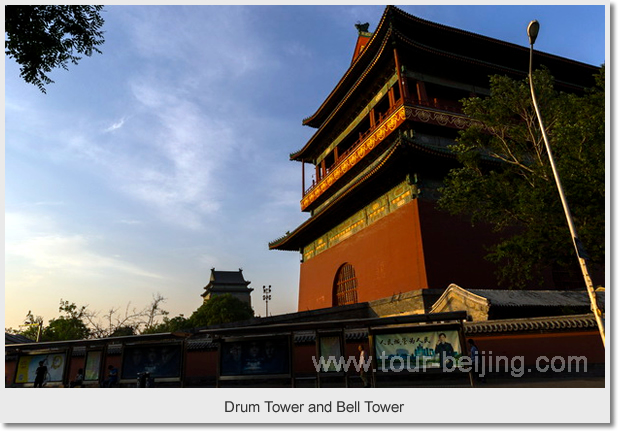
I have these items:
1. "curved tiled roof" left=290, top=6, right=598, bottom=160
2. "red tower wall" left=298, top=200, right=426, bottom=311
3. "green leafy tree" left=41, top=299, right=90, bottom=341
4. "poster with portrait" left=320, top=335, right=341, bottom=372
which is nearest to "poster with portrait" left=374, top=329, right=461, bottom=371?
"poster with portrait" left=320, top=335, right=341, bottom=372

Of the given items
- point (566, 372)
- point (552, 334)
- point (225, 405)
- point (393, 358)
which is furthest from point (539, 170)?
point (225, 405)

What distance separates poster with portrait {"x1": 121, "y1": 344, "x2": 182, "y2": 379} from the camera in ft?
30.5

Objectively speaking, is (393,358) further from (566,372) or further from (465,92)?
(465,92)

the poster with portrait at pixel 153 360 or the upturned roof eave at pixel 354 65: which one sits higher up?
the upturned roof eave at pixel 354 65

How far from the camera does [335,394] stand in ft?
17.6

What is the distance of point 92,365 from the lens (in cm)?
1023

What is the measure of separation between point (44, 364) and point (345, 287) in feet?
39.0

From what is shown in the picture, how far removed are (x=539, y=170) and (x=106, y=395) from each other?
9.95 m

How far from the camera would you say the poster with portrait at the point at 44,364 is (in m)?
10.3

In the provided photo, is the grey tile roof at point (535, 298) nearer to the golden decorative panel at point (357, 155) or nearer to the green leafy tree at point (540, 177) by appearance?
the green leafy tree at point (540, 177)

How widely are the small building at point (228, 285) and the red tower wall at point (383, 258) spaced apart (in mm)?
43127

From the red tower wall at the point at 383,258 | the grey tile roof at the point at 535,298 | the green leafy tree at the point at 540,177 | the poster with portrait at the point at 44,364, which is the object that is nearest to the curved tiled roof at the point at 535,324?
the grey tile roof at the point at 535,298

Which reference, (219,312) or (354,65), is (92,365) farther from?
(219,312)

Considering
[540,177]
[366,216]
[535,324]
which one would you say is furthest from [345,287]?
[540,177]
